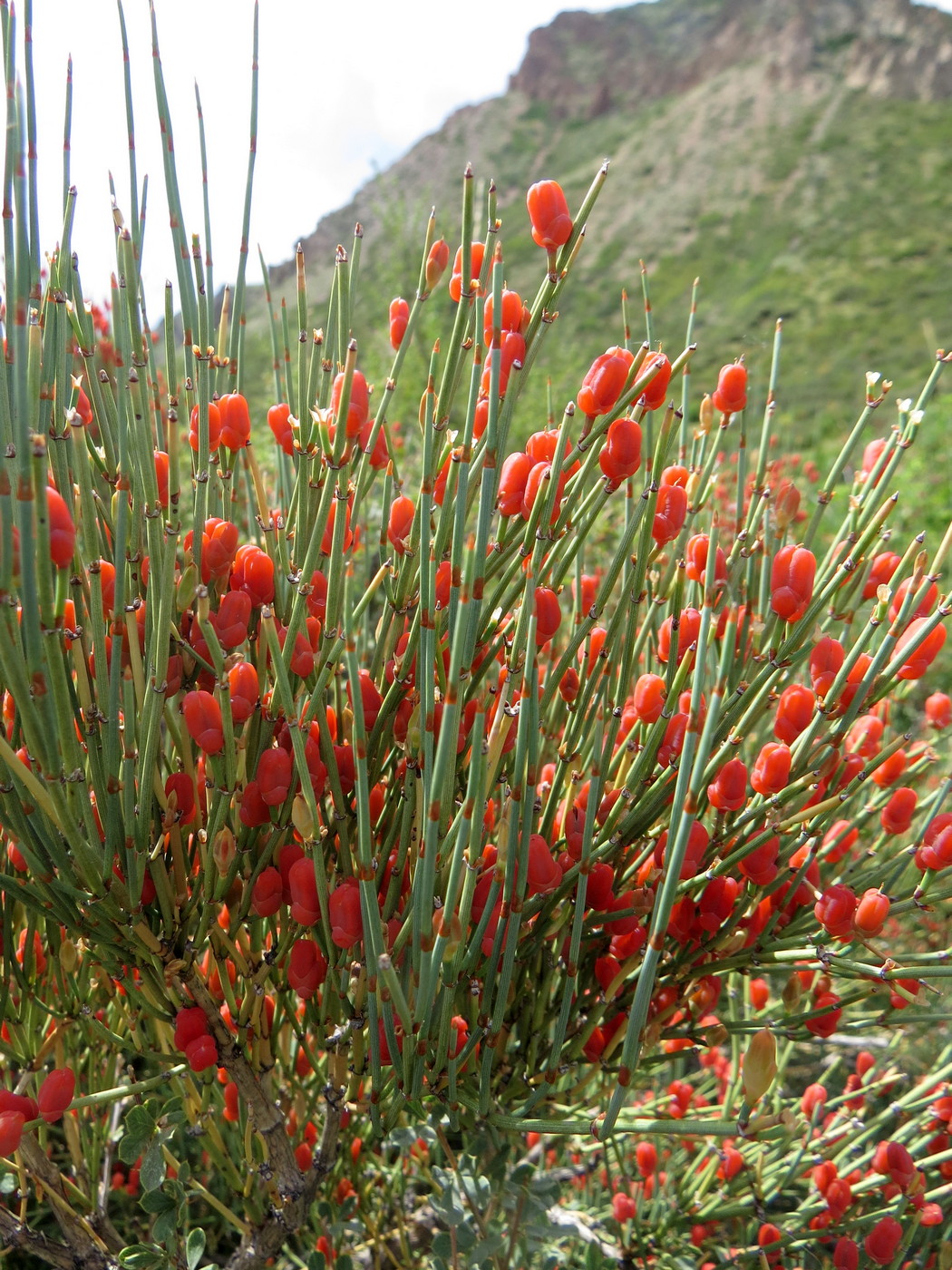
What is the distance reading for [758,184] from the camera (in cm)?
2588

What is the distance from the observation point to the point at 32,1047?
30.7 inches

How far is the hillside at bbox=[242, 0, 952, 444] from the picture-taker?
1856 centimetres

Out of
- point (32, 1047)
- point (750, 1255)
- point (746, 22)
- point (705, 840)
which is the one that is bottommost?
point (750, 1255)

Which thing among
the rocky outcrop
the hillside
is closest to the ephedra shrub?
the hillside

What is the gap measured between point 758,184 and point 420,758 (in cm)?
3002

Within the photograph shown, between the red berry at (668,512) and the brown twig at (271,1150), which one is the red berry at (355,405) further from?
the brown twig at (271,1150)

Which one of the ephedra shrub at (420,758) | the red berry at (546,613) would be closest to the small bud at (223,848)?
the ephedra shrub at (420,758)

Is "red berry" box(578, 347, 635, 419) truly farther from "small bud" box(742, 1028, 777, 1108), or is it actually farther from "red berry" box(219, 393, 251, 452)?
"small bud" box(742, 1028, 777, 1108)

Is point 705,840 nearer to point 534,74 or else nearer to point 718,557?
point 718,557

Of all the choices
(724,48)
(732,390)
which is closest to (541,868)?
(732,390)

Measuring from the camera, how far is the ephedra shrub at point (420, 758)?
530 millimetres

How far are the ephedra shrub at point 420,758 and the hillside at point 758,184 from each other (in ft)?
27.0

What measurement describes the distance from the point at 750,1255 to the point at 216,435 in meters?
0.97

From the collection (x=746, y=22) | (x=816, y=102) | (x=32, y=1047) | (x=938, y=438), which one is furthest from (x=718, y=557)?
(x=746, y=22)
